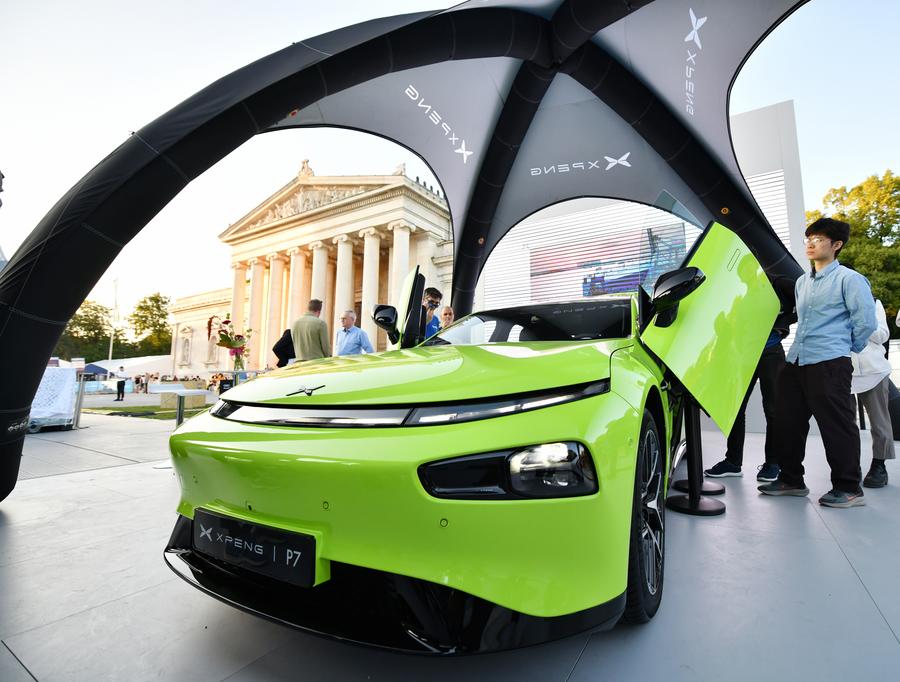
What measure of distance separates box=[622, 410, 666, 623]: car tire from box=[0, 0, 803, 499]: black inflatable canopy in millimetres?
3467

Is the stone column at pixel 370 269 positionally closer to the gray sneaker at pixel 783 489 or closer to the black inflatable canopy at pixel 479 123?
the black inflatable canopy at pixel 479 123

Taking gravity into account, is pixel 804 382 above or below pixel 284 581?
above

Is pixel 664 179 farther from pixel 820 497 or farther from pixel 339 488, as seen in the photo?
pixel 339 488

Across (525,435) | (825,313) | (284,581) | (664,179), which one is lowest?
(284,581)

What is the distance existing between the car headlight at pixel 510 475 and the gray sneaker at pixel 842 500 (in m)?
2.82

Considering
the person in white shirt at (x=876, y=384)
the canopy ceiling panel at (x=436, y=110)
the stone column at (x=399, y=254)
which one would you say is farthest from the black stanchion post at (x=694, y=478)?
the stone column at (x=399, y=254)

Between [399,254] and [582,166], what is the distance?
761 inches

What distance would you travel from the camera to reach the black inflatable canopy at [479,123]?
115 inches

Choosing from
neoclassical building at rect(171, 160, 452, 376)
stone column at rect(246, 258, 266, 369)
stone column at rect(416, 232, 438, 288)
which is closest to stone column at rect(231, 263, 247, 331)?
neoclassical building at rect(171, 160, 452, 376)

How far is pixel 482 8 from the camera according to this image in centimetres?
452

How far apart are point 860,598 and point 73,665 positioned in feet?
8.55

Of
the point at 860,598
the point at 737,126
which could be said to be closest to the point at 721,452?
the point at 860,598

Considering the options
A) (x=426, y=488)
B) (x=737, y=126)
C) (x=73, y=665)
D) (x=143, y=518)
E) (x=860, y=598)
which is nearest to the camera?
(x=426, y=488)

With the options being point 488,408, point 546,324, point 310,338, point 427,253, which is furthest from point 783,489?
point 427,253
